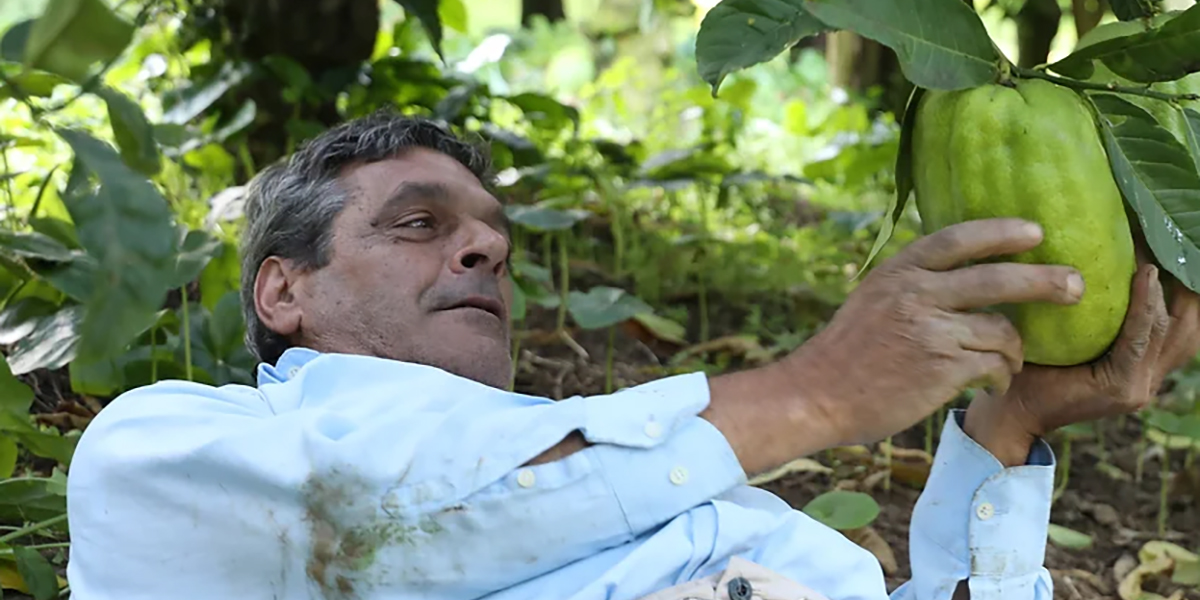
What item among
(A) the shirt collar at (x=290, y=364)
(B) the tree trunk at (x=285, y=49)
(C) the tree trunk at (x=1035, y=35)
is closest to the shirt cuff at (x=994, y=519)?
(A) the shirt collar at (x=290, y=364)

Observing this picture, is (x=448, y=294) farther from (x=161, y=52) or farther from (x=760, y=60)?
(x=161, y=52)

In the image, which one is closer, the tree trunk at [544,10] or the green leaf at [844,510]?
the green leaf at [844,510]

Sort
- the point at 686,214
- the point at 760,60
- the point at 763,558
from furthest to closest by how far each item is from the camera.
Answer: the point at 686,214 < the point at 763,558 < the point at 760,60

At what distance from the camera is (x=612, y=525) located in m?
1.18

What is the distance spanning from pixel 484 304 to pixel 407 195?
0.18 m

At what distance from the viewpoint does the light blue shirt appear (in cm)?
115

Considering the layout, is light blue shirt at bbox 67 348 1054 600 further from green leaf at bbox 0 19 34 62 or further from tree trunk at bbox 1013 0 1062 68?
tree trunk at bbox 1013 0 1062 68

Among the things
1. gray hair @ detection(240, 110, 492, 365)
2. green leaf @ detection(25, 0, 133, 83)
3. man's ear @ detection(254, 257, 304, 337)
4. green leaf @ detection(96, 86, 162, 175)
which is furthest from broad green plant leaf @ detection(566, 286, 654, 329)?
green leaf @ detection(25, 0, 133, 83)

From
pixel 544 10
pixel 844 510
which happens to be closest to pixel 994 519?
pixel 844 510

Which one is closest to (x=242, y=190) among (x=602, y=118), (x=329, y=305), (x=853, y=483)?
(x=329, y=305)

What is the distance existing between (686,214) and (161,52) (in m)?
1.68

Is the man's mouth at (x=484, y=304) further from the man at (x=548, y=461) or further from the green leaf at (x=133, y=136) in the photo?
the green leaf at (x=133, y=136)

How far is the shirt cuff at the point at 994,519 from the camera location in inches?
61.7

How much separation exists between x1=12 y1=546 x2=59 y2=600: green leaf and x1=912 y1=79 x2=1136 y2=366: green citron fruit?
1.25 meters
